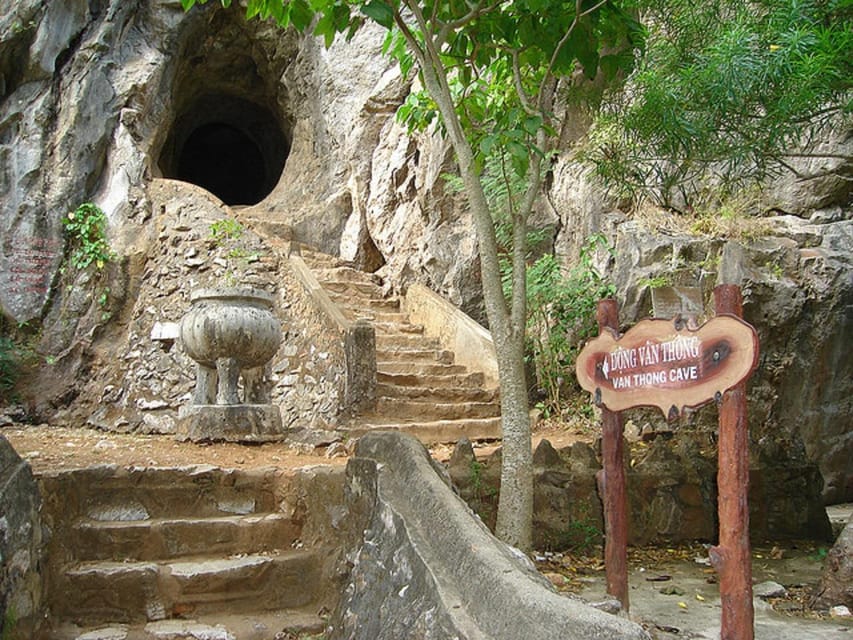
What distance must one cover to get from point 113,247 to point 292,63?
5337 millimetres

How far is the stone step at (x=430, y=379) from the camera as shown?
7.75m

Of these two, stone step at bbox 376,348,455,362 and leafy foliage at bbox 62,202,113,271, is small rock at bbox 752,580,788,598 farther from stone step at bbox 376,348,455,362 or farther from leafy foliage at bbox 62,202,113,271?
leafy foliage at bbox 62,202,113,271

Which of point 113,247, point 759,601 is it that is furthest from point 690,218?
point 113,247

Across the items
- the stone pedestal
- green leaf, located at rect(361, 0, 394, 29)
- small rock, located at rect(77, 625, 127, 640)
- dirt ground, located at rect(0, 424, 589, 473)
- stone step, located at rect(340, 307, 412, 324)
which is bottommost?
small rock, located at rect(77, 625, 127, 640)

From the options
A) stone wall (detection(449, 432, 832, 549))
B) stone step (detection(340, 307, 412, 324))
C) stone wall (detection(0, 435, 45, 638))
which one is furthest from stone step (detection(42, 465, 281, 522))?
stone step (detection(340, 307, 412, 324))

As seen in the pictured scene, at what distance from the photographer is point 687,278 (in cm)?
668

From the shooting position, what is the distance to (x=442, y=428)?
685 cm

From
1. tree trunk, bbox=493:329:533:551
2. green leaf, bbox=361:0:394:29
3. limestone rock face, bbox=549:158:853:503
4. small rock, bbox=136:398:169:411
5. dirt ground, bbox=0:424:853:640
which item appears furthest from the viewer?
small rock, bbox=136:398:169:411

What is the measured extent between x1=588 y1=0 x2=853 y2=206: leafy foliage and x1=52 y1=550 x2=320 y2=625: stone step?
3.22 m

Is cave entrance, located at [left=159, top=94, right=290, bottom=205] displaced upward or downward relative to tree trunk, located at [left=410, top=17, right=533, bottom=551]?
upward

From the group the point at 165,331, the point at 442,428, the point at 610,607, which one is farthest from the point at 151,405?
the point at 610,607

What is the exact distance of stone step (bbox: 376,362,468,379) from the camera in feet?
25.9

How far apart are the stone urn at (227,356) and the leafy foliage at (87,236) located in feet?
16.5

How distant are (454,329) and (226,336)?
359 centimetres
